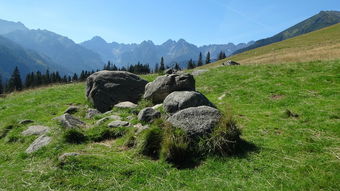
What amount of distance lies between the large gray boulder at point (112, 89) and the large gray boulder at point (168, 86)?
111 inches

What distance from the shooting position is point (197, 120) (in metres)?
9.60

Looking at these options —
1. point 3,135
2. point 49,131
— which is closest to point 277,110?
point 49,131

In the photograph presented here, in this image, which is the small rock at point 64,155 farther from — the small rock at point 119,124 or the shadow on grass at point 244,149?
the shadow on grass at point 244,149

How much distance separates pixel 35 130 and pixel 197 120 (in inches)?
360

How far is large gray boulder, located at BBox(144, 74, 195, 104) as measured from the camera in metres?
15.9

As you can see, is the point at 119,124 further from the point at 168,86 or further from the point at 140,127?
the point at 168,86

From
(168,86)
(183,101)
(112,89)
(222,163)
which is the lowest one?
(222,163)

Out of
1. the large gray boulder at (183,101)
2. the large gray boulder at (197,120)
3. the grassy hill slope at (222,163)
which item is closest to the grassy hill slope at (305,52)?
the grassy hill slope at (222,163)

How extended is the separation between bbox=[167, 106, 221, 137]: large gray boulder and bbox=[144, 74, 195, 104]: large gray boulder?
5842mm

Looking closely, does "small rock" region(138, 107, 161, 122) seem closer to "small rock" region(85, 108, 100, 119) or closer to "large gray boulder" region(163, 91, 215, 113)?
"large gray boulder" region(163, 91, 215, 113)

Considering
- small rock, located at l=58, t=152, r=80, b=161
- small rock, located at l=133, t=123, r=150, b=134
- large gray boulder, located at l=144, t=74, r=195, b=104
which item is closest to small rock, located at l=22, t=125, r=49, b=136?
small rock, located at l=58, t=152, r=80, b=161

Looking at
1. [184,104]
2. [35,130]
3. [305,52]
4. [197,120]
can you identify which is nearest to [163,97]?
[184,104]

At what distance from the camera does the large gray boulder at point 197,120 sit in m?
9.21

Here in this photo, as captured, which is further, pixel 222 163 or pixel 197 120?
pixel 197 120
